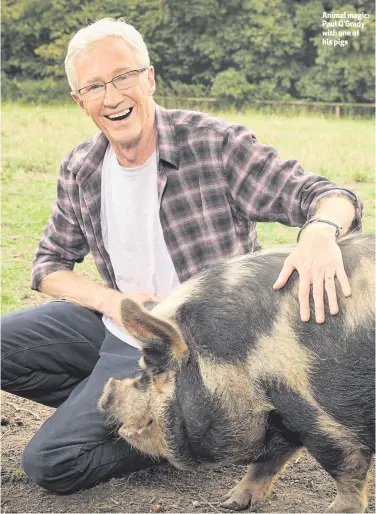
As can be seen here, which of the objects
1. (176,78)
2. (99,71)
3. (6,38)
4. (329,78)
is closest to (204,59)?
(176,78)

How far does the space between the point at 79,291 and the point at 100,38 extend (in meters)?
1.10

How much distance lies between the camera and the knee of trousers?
128 inches

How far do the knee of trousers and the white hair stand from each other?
1.53m

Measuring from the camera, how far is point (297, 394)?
254 cm

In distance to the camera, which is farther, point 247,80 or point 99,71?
point 247,80

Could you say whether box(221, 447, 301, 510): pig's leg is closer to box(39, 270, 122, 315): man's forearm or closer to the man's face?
box(39, 270, 122, 315): man's forearm

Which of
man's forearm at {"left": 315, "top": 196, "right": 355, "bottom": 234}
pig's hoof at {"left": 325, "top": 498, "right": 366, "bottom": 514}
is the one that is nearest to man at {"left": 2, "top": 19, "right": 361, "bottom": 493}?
man's forearm at {"left": 315, "top": 196, "right": 355, "bottom": 234}

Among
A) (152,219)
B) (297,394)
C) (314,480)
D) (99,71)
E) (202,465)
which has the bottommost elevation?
(314,480)

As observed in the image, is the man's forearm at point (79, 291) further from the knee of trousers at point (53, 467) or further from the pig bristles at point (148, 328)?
the pig bristles at point (148, 328)

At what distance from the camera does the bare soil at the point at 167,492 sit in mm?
3193

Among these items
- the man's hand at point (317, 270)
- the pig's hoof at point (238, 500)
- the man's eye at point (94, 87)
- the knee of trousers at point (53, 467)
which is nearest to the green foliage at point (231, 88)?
the man's eye at point (94, 87)

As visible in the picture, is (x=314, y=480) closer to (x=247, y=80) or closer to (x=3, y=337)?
A: (x=3, y=337)

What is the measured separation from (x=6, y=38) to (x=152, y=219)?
1815cm

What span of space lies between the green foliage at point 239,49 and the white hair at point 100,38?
14.2 meters
